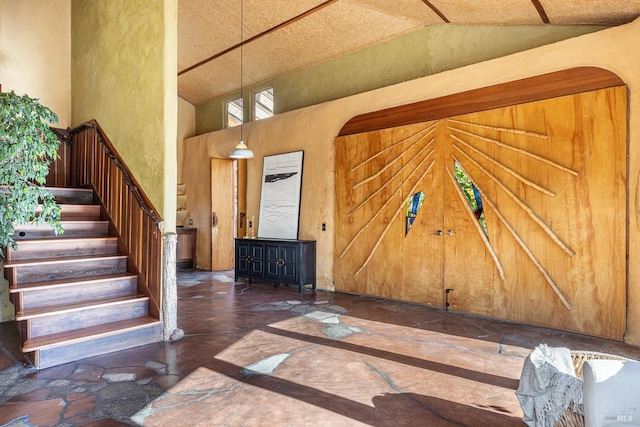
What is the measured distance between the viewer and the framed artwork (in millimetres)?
6719

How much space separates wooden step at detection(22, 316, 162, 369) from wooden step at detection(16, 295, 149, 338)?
70 millimetres

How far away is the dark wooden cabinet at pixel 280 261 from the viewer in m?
6.11

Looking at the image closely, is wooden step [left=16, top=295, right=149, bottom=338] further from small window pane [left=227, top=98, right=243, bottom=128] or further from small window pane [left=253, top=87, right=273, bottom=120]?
small window pane [left=227, top=98, right=243, bottom=128]

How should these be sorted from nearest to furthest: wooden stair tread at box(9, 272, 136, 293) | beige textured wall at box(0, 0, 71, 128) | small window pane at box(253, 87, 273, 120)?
wooden stair tread at box(9, 272, 136, 293), beige textured wall at box(0, 0, 71, 128), small window pane at box(253, 87, 273, 120)

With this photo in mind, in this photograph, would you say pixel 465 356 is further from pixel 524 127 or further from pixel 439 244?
pixel 524 127

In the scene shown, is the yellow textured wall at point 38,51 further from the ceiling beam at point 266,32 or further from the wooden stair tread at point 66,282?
the wooden stair tread at point 66,282

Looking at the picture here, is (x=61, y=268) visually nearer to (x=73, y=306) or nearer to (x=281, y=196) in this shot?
(x=73, y=306)

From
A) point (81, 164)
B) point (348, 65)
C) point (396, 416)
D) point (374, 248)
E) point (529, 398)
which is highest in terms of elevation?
point (348, 65)

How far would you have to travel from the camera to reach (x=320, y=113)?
6402 mm

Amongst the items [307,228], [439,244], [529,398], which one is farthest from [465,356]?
[307,228]

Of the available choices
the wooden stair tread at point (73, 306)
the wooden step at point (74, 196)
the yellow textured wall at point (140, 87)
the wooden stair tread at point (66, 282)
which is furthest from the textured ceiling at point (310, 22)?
the wooden stair tread at point (73, 306)

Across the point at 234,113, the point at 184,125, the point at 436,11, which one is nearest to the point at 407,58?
the point at 436,11

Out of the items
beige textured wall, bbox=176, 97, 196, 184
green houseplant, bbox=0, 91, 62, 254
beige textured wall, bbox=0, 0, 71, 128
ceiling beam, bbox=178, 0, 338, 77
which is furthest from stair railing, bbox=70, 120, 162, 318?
beige textured wall, bbox=176, 97, 196, 184

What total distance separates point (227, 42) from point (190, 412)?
598cm
